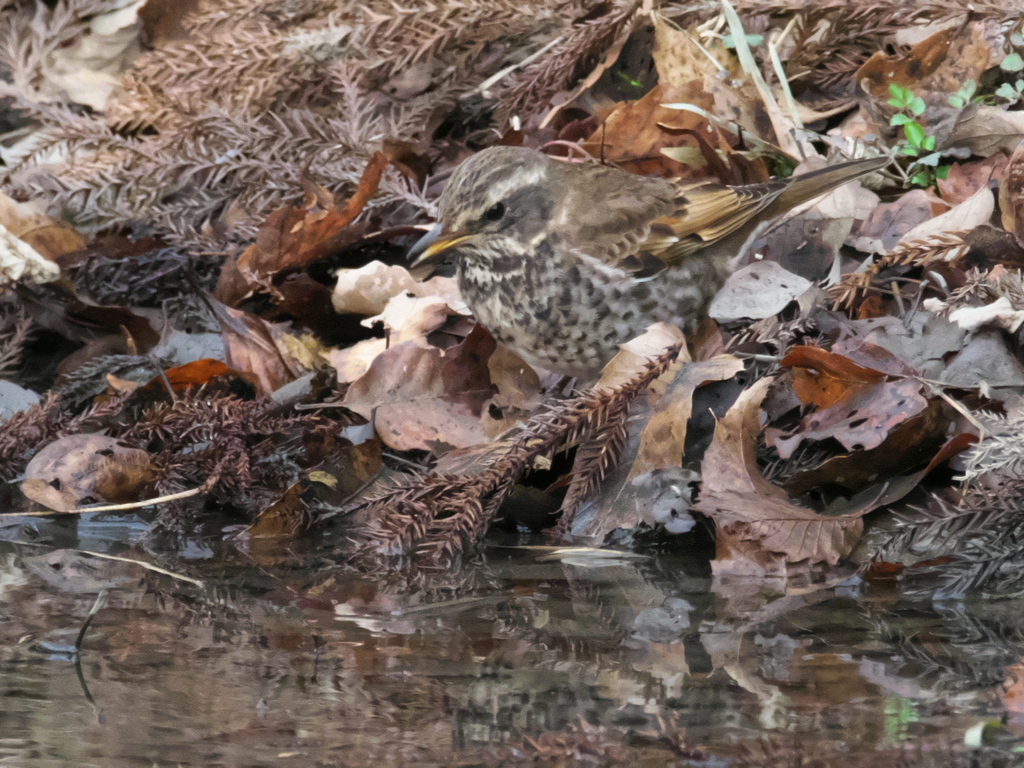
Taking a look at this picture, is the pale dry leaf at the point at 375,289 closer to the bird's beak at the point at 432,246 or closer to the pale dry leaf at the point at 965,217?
the bird's beak at the point at 432,246

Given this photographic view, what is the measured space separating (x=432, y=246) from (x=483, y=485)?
952 mm

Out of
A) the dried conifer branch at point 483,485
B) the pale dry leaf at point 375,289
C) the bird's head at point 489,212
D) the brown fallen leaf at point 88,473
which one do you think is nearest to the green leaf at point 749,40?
the bird's head at point 489,212

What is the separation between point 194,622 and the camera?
2229 millimetres

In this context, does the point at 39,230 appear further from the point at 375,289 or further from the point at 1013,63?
the point at 1013,63

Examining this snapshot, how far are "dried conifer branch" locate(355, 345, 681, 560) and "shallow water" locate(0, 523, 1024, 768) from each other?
0.13 metres

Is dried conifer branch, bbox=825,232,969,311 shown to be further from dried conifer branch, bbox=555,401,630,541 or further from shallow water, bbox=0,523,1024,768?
shallow water, bbox=0,523,1024,768

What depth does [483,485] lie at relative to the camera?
8.69ft

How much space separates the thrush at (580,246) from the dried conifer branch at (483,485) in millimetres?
545

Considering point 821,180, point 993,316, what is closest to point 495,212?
point 821,180

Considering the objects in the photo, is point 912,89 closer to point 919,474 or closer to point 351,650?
point 919,474

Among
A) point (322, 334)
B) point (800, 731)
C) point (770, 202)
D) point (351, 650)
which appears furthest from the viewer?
point (322, 334)

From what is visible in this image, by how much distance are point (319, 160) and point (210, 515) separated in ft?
5.78

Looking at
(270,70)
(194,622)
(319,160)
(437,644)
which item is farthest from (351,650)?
(270,70)

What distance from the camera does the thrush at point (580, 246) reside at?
327cm
